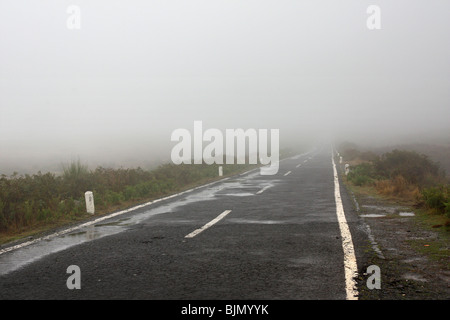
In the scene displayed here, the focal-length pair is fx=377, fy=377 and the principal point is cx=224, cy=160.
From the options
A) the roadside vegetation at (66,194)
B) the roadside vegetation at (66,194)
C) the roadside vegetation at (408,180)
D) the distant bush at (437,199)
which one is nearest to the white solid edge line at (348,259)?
the distant bush at (437,199)

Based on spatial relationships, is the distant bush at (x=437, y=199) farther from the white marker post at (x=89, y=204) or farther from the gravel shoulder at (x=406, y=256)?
the white marker post at (x=89, y=204)

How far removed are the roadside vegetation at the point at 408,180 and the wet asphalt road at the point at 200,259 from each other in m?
2.08

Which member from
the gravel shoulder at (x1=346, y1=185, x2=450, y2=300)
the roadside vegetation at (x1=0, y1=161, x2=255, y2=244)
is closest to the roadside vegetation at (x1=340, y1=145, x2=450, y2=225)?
the gravel shoulder at (x1=346, y1=185, x2=450, y2=300)

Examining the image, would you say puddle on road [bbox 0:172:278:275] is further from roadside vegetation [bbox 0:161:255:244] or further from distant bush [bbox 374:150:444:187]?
distant bush [bbox 374:150:444:187]

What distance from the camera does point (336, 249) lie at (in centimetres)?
609

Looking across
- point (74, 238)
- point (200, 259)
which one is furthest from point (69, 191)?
point (200, 259)

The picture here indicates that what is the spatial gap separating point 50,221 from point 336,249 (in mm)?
7179

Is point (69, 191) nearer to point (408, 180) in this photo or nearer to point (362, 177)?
point (362, 177)

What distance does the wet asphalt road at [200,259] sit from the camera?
443 cm

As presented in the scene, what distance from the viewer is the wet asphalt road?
443 centimetres

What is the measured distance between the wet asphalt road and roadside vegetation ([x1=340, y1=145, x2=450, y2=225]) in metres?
2.08

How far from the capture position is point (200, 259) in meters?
5.70

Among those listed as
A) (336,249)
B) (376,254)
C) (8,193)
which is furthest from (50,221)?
(376,254)
